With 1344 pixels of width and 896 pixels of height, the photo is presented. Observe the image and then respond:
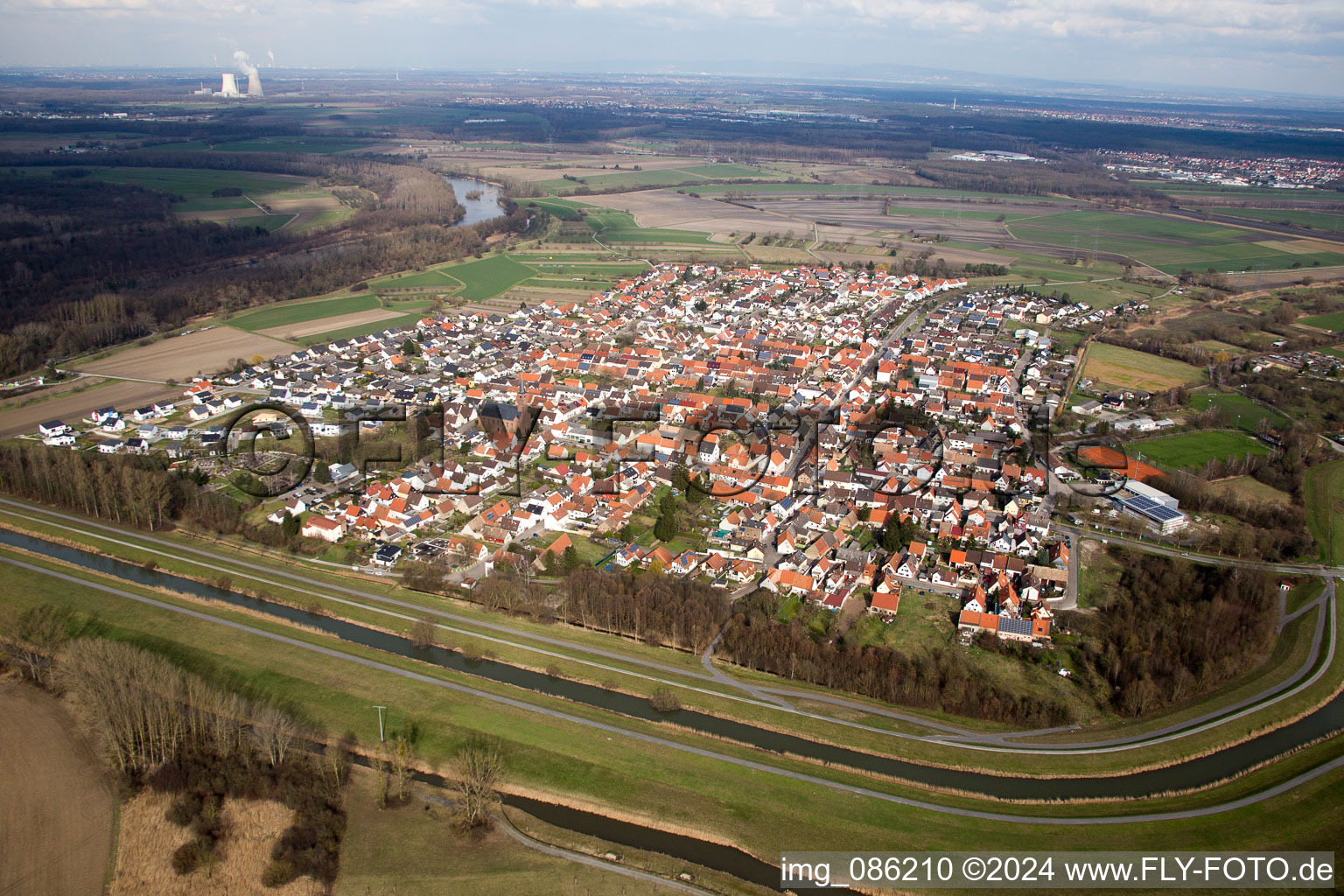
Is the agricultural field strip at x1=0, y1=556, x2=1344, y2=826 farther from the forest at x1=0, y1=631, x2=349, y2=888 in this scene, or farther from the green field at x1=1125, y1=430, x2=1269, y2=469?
the green field at x1=1125, y1=430, x2=1269, y2=469

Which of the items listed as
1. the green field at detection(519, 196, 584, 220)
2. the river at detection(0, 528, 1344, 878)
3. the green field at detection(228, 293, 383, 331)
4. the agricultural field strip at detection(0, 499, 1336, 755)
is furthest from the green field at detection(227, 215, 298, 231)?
the river at detection(0, 528, 1344, 878)

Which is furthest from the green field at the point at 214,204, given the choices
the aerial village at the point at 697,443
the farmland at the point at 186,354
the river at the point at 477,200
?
the aerial village at the point at 697,443

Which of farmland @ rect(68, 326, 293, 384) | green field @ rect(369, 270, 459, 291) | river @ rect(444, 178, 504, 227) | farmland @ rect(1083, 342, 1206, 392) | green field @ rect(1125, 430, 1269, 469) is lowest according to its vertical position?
farmland @ rect(68, 326, 293, 384)

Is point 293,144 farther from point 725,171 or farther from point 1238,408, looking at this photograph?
point 1238,408

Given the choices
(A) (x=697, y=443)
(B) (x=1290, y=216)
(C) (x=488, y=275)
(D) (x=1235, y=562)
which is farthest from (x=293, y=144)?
(D) (x=1235, y=562)

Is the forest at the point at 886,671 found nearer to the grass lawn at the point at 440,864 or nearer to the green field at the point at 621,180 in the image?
the grass lawn at the point at 440,864

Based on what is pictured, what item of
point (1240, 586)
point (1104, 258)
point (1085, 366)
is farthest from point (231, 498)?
point (1104, 258)
